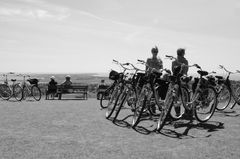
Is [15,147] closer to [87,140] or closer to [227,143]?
[87,140]

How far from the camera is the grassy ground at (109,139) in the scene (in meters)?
5.28

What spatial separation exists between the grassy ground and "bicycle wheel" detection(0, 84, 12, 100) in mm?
6330

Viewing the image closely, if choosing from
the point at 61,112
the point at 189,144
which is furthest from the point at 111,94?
the point at 189,144

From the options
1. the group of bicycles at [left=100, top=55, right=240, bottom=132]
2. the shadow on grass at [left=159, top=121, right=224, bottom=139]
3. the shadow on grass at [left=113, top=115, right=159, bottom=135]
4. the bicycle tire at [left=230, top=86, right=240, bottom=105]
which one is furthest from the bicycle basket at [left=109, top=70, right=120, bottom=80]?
the bicycle tire at [left=230, top=86, right=240, bottom=105]

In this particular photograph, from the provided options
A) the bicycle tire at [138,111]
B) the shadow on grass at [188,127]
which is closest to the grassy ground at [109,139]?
the shadow on grass at [188,127]

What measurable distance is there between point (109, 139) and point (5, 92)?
10498mm

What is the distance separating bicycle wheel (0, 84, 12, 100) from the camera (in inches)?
592

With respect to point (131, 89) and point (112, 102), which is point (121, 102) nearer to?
point (131, 89)

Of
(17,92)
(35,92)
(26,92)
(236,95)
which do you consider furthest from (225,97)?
(17,92)

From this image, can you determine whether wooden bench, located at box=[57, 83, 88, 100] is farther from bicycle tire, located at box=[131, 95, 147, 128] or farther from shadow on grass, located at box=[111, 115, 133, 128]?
bicycle tire, located at box=[131, 95, 147, 128]

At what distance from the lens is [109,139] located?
633cm

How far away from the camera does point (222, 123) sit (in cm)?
820

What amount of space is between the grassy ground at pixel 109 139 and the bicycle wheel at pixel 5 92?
633 cm

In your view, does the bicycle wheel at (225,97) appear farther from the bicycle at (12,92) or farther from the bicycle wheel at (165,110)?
the bicycle at (12,92)
